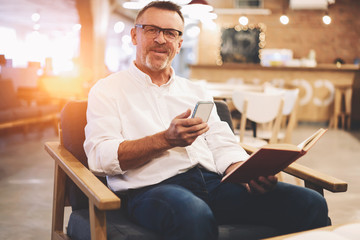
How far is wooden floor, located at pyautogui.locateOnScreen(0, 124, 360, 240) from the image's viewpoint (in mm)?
2636

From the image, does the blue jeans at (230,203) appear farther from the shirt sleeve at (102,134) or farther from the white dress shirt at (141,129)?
the shirt sleeve at (102,134)

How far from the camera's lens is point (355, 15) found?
963 centimetres

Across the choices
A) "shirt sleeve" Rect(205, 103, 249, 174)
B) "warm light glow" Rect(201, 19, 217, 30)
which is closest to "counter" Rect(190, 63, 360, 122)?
"warm light glow" Rect(201, 19, 217, 30)

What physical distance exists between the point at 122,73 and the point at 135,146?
1.47 feet

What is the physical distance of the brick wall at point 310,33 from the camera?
9.65 metres

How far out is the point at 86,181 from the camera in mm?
1294

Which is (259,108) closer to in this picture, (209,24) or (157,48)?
(157,48)

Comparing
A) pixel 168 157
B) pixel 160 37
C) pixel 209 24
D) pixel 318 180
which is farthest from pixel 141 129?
pixel 209 24

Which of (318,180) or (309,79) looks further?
(309,79)

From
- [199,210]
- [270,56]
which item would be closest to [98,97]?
[199,210]

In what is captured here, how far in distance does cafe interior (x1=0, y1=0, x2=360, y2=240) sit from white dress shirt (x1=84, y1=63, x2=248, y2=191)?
0.14 meters

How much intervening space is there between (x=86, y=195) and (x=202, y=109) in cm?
50

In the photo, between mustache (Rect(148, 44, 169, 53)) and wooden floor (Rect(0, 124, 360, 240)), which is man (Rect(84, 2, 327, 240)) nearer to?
mustache (Rect(148, 44, 169, 53))

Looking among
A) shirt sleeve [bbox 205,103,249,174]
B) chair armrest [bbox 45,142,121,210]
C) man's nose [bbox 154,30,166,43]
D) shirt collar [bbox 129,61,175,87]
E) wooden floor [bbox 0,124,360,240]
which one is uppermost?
man's nose [bbox 154,30,166,43]
